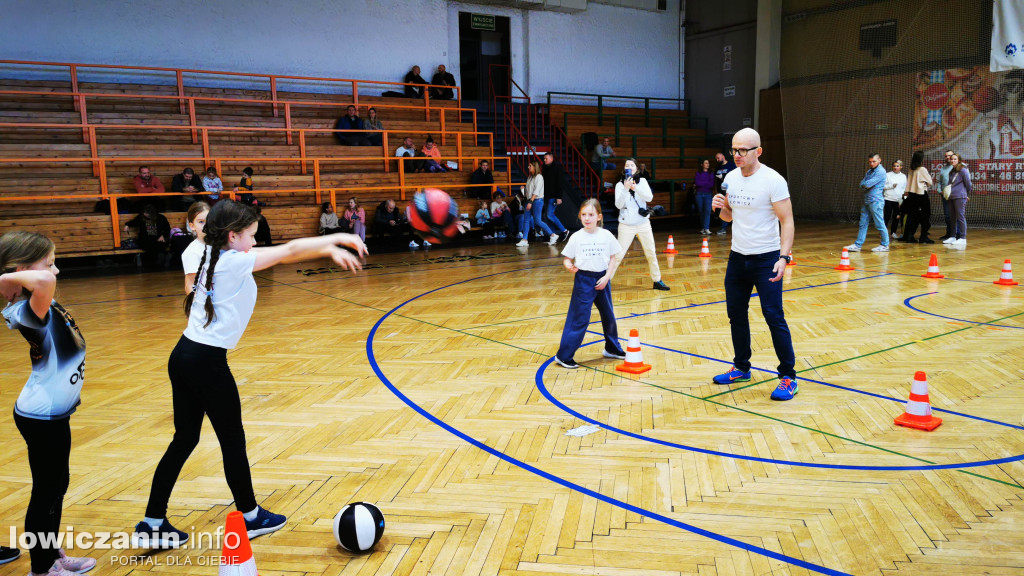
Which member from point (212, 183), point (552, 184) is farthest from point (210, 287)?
point (552, 184)

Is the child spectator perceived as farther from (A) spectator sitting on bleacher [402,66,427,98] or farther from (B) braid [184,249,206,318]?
(B) braid [184,249,206,318]

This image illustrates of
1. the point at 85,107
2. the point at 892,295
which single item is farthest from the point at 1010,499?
the point at 85,107

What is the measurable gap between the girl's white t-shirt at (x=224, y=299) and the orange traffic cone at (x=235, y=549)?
84cm

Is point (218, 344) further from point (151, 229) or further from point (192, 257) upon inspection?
point (151, 229)

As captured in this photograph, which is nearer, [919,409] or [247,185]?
[919,409]

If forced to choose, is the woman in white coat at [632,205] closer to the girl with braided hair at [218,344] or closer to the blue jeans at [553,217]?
the girl with braided hair at [218,344]

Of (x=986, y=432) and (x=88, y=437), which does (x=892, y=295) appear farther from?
(x=88, y=437)

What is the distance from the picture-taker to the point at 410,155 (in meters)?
16.7

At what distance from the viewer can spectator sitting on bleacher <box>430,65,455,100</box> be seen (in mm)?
19906

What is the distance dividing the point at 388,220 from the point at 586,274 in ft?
31.9

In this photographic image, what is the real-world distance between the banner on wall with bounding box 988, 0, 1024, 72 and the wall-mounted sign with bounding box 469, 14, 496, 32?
12.9m

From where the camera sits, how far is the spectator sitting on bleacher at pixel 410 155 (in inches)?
656

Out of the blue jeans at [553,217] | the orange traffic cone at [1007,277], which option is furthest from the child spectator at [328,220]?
the orange traffic cone at [1007,277]

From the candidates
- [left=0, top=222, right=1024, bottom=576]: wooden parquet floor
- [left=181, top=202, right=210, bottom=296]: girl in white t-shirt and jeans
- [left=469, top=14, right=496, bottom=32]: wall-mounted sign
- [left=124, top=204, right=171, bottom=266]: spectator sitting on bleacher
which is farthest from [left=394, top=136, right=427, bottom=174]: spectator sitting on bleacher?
[left=181, top=202, right=210, bottom=296]: girl in white t-shirt and jeans
